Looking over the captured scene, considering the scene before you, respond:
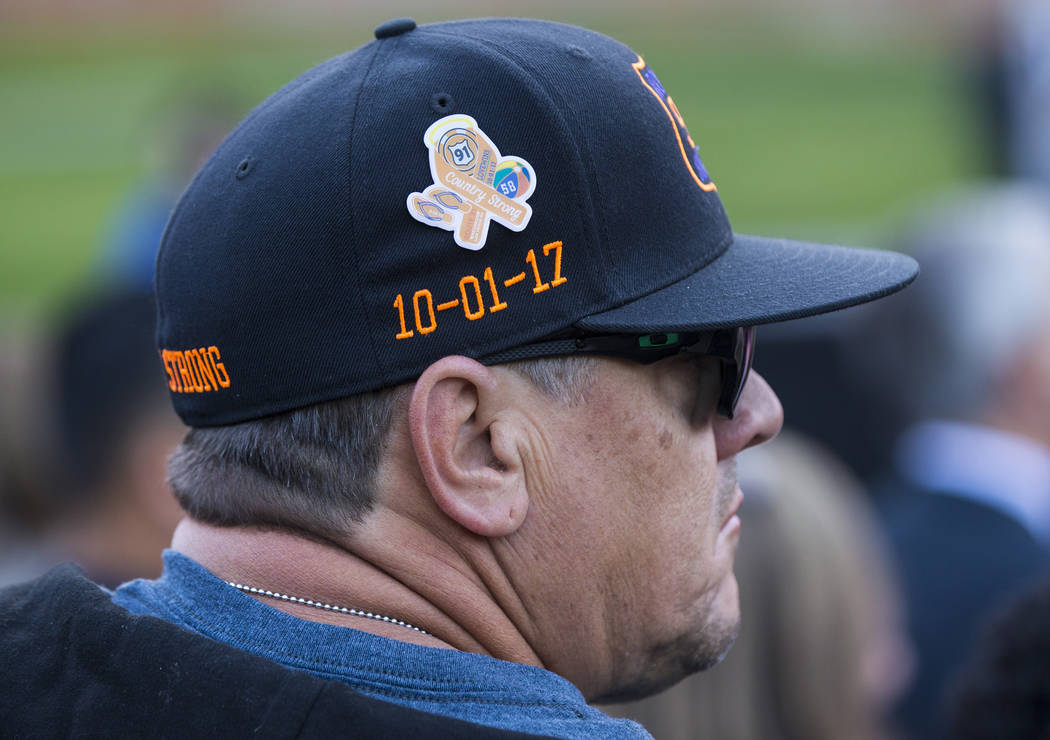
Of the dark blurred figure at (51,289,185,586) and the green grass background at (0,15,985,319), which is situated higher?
the dark blurred figure at (51,289,185,586)

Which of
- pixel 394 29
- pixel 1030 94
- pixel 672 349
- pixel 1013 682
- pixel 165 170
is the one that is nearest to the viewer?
pixel 672 349

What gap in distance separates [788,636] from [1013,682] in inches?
44.7

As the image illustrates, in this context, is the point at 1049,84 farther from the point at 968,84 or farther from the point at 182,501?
the point at 182,501

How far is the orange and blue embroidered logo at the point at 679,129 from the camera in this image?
63.8 inches

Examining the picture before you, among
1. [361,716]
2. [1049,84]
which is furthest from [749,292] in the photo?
[1049,84]

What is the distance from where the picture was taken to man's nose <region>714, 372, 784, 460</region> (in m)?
1.67

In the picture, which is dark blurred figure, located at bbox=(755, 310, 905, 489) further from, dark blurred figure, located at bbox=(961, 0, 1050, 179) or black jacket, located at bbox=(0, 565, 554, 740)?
black jacket, located at bbox=(0, 565, 554, 740)

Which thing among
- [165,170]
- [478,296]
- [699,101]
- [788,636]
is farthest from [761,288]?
[699,101]

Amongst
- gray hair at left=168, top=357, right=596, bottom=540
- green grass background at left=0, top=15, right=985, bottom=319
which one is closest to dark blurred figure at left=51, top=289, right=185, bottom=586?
gray hair at left=168, top=357, right=596, bottom=540

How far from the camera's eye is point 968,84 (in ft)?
28.4

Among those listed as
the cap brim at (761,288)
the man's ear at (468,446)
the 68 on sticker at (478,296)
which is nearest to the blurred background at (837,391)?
the cap brim at (761,288)

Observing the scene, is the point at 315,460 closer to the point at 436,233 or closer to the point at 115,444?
the point at 436,233

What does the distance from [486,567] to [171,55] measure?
94.3 ft

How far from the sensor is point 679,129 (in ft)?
5.37
